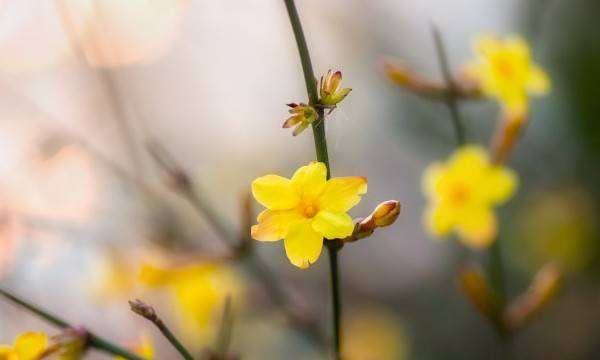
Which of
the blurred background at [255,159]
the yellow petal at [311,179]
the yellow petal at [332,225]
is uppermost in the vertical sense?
the yellow petal at [311,179]

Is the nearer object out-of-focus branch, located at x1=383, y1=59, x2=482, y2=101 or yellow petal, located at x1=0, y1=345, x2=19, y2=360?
yellow petal, located at x1=0, y1=345, x2=19, y2=360

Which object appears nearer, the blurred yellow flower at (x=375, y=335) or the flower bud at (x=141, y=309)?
the flower bud at (x=141, y=309)

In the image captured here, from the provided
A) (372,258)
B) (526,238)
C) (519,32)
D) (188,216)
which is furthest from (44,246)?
(519,32)

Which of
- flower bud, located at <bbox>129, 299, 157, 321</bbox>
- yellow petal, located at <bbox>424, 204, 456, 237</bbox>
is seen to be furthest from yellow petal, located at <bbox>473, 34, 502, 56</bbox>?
flower bud, located at <bbox>129, 299, 157, 321</bbox>

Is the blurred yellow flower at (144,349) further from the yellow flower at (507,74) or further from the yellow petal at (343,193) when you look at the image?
the yellow flower at (507,74)

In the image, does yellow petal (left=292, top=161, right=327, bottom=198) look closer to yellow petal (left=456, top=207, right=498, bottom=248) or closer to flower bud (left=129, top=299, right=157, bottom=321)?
flower bud (left=129, top=299, right=157, bottom=321)

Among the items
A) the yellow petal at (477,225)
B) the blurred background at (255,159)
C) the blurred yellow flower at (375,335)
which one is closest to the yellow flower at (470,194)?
the yellow petal at (477,225)
